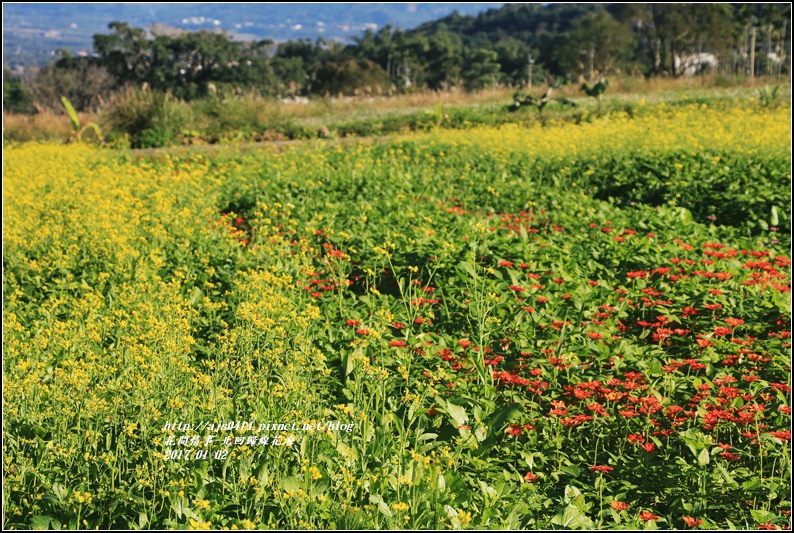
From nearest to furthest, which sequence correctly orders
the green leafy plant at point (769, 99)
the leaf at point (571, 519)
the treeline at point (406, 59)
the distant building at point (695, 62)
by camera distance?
the leaf at point (571, 519), the green leafy plant at point (769, 99), the distant building at point (695, 62), the treeline at point (406, 59)

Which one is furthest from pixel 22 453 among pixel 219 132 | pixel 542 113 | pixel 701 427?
pixel 542 113

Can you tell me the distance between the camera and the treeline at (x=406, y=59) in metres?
35.8

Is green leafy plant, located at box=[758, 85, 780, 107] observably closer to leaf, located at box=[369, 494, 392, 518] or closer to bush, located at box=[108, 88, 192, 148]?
bush, located at box=[108, 88, 192, 148]

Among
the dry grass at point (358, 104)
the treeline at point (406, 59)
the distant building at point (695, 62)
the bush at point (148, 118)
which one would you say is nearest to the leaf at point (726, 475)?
the bush at point (148, 118)

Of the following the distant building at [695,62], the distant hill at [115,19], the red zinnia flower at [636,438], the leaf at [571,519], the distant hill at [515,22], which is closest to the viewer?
the leaf at [571,519]

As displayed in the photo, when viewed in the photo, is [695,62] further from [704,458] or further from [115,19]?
[704,458]

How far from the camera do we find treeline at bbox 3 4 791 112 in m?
35.8

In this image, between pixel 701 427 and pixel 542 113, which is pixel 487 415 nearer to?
pixel 701 427

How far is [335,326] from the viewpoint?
165 inches

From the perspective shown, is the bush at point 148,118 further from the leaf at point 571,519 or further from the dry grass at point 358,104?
the leaf at point 571,519

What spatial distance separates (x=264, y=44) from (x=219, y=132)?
33.1 meters

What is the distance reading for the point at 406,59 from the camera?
42469 mm

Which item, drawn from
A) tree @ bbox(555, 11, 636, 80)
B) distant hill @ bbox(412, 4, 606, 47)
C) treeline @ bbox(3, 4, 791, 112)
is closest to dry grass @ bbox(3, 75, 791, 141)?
treeline @ bbox(3, 4, 791, 112)

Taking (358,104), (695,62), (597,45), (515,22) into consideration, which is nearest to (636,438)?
(358,104)
